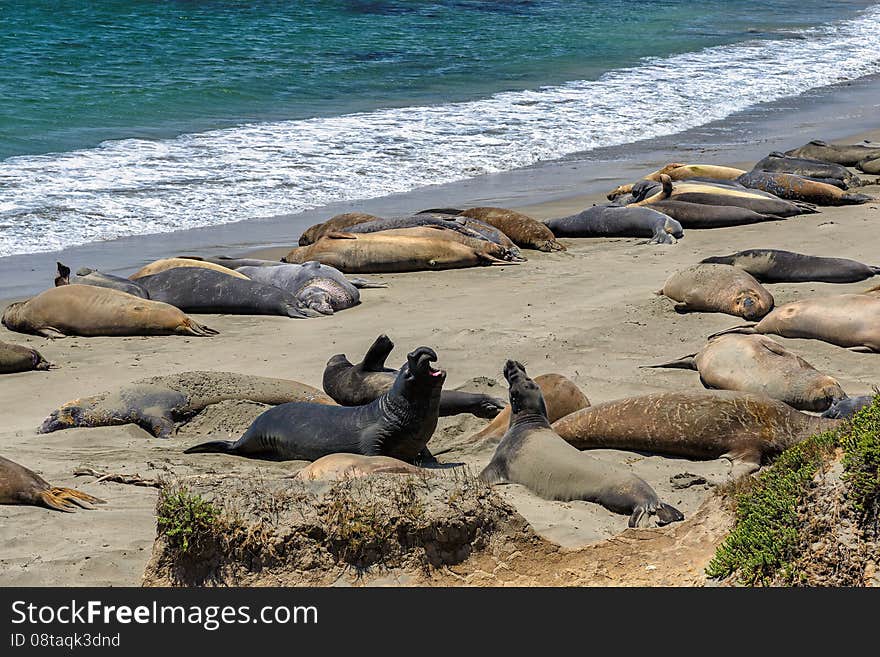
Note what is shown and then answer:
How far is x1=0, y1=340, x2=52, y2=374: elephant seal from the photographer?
767cm

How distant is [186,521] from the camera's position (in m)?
3.89

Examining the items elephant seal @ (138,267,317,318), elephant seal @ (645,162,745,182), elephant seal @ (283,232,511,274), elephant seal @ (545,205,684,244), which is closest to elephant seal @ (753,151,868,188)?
elephant seal @ (645,162,745,182)

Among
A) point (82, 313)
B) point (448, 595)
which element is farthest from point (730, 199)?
point (448, 595)

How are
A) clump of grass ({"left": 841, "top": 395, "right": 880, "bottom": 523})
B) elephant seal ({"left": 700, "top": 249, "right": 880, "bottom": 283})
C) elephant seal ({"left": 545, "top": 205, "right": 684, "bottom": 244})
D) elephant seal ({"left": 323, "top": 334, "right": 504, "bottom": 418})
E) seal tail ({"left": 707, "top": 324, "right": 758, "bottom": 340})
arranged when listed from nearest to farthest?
clump of grass ({"left": 841, "top": 395, "right": 880, "bottom": 523}) → elephant seal ({"left": 323, "top": 334, "right": 504, "bottom": 418}) → seal tail ({"left": 707, "top": 324, "right": 758, "bottom": 340}) → elephant seal ({"left": 700, "top": 249, "right": 880, "bottom": 283}) → elephant seal ({"left": 545, "top": 205, "right": 684, "bottom": 244})

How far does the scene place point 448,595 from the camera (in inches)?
131

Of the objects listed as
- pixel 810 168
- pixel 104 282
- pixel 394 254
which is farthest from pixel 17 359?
pixel 810 168

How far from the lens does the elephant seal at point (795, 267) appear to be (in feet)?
29.5

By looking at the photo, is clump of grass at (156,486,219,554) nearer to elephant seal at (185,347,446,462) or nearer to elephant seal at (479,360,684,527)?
elephant seal at (479,360,684,527)

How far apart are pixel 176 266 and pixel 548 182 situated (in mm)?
6109

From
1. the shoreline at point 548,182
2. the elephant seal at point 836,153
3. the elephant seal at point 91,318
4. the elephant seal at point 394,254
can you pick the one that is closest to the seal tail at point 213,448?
the elephant seal at point 91,318

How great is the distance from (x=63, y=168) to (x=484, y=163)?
5.22 metres

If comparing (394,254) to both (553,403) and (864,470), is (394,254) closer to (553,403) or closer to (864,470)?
(553,403)

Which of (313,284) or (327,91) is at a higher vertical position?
(327,91)

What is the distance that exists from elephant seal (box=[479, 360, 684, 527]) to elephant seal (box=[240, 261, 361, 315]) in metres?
3.69
